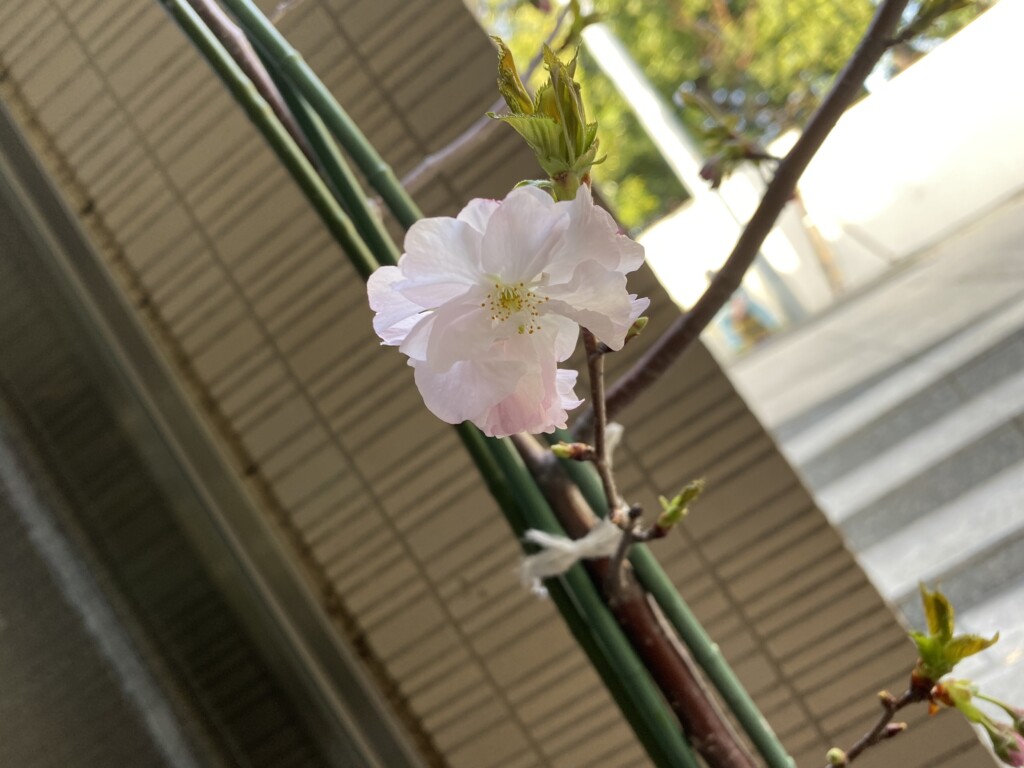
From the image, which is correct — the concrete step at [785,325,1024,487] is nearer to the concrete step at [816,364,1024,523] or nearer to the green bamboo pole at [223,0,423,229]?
the concrete step at [816,364,1024,523]

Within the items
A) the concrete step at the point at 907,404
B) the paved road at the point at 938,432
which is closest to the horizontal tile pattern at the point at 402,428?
the paved road at the point at 938,432

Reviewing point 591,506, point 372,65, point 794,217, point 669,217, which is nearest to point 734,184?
point 794,217

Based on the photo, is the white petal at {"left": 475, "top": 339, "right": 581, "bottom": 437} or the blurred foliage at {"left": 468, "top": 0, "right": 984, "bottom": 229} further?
the blurred foliage at {"left": 468, "top": 0, "right": 984, "bottom": 229}

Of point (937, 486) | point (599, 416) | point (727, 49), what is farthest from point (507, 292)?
point (727, 49)

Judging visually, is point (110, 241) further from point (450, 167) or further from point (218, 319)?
point (450, 167)

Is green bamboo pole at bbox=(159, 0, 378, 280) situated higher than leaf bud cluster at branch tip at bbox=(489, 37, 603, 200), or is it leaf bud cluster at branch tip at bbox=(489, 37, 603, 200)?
green bamboo pole at bbox=(159, 0, 378, 280)

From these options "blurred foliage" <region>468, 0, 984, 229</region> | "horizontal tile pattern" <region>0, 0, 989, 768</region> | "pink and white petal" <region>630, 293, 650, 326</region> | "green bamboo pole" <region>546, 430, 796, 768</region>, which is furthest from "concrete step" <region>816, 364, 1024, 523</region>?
"blurred foliage" <region>468, 0, 984, 229</region>
